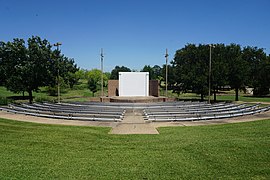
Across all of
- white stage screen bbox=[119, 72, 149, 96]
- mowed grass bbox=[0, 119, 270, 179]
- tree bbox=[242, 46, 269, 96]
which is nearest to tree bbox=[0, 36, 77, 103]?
white stage screen bbox=[119, 72, 149, 96]

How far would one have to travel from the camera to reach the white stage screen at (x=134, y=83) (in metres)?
41.3

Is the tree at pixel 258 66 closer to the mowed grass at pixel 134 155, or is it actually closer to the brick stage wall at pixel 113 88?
the brick stage wall at pixel 113 88

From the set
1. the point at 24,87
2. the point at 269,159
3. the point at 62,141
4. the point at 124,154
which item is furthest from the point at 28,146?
the point at 24,87

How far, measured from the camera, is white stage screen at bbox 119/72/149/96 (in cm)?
4134

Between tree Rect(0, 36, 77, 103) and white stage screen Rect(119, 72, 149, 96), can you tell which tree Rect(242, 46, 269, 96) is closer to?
white stage screen Rect(119, 72, 149, 96)

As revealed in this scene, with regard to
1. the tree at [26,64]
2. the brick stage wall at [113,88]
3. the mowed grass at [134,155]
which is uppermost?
the tree at [26,64]

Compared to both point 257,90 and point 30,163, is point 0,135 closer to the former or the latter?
point 30,163

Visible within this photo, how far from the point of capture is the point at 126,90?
41.5 m

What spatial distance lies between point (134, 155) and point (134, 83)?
33.8 m

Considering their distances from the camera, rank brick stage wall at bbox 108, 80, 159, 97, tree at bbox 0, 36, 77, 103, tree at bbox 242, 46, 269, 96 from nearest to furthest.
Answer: tree at bbox 0, 36, 77, 103, brick stage wall at bbox 108, 80, 159, 97, tree at bbox 242, 46, 269, 96

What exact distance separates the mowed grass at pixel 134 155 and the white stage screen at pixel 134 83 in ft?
97.8

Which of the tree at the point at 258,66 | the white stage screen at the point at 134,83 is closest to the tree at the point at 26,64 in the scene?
the white stage screen at the point at 134,83

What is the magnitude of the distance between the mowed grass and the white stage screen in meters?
29.8

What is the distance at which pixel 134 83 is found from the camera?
41.6 metres
